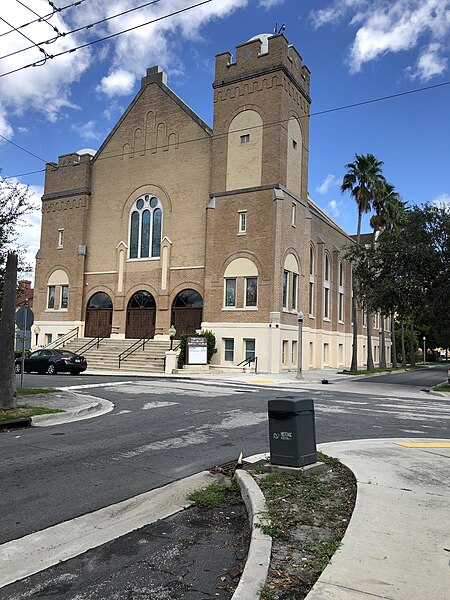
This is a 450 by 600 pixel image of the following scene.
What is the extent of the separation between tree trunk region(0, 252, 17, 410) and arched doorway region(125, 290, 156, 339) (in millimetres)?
24032

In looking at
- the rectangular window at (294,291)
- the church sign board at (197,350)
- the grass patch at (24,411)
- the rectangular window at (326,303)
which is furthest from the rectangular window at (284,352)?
→ the grass patch at (24,411)

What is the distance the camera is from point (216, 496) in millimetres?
6074

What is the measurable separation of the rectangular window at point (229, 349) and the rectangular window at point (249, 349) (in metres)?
1.02

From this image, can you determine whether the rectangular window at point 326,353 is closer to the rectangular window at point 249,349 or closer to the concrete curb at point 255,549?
the rectangular window at point 249,349

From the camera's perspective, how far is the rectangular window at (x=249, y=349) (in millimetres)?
32156

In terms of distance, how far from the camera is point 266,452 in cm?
862

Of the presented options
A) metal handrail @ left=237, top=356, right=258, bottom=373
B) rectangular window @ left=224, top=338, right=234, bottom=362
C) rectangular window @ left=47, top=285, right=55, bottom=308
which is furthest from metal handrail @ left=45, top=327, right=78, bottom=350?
metal handrail @ left=237, top=356, right=258, bottom=373

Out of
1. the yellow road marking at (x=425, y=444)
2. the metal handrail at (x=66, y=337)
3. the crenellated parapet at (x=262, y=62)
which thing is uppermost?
the crenellated parapet at (x=262, y=62)

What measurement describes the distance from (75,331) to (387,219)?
25.0 metres

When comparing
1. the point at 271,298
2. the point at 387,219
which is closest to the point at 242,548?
the point at 271,298

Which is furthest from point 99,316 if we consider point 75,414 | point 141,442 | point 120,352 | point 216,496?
point 216,496

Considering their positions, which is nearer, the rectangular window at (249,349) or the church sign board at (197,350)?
the church sign board at (197,350)

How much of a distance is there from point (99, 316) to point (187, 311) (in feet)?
26.3

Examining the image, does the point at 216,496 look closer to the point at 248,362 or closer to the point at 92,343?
the point at 248,362
